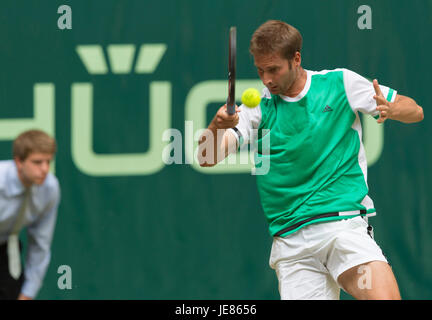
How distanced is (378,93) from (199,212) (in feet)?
6.84

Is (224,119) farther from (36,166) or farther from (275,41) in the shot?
(36,166)

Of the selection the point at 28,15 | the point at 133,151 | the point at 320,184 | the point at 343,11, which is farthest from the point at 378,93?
the point at 28,15

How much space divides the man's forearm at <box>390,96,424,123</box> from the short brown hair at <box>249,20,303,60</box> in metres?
0.56

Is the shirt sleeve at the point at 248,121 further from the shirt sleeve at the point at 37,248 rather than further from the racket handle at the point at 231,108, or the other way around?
the shirt sleeve at the point at 37,248

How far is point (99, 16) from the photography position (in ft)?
18.7

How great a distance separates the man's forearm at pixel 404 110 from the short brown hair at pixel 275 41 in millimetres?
563

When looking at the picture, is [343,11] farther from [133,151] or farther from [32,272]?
[32,272]

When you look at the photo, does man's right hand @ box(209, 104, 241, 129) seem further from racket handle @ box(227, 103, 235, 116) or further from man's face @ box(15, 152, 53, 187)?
man's face @ box(15, 152, 53, 187)

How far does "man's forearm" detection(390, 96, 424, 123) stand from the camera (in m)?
3.99

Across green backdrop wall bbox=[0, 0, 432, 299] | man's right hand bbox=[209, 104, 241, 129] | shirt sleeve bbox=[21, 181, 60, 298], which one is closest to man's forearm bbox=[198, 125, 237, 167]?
man's right hand bbox=[209, 104, 241, 129]

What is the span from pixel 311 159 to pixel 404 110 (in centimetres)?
52

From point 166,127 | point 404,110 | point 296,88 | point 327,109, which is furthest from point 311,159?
point 166,127

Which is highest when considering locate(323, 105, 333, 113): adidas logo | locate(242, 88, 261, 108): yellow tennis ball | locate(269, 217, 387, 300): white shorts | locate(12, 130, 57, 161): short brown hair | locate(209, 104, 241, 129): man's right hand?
locate(242, 88, 261, 108): yellow tennis ball

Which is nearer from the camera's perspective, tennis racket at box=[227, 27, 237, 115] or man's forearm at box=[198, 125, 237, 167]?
tennis racket at box=[227, 27, 237, 115]
